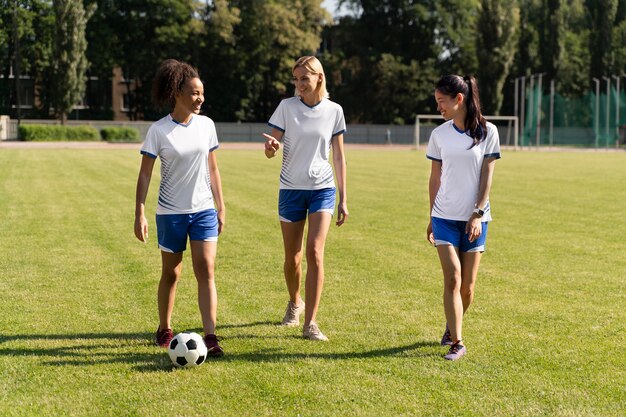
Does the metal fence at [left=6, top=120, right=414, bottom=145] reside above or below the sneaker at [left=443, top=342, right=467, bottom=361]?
above

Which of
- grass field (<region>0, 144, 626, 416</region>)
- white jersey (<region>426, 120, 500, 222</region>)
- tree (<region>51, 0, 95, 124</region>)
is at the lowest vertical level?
grass field (<region>0, 144, 626, 416</region>)

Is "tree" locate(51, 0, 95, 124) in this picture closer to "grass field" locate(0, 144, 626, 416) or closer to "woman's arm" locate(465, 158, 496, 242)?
"grass field" locate(0, 144, 626, 416)

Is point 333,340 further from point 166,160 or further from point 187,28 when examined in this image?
point 187,28

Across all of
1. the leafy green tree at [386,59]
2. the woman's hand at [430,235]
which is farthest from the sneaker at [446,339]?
the leafy green tree at [386,59]

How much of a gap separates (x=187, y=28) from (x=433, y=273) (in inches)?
2588

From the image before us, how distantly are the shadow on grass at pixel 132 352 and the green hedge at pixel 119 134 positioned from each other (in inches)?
2233

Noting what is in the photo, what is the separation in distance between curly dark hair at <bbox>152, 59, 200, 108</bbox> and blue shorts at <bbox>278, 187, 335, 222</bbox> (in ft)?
3.77

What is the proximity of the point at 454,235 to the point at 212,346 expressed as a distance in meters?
1.87

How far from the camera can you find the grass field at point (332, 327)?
15.9 feet

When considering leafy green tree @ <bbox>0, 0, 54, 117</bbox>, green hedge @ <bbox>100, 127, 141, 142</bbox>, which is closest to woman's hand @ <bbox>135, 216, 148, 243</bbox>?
green hedge @ <bbox>100, 127, 141, 142</bbox>

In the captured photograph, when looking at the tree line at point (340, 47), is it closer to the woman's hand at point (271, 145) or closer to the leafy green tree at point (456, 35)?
the leafy green tree at point (456, 35)

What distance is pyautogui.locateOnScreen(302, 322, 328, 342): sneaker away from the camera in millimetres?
6201

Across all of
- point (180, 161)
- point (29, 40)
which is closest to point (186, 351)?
point (180, 161)

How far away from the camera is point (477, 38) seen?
71.5 m
